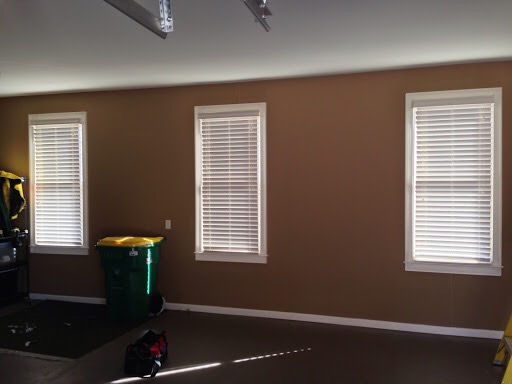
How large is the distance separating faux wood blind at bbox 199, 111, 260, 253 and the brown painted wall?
18 centimetres

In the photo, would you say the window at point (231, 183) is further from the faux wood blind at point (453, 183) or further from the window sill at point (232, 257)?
the faux wood blind at point (453, 183)

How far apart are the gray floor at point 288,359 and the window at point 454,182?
2.69 ft

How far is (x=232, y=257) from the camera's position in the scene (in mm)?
5086

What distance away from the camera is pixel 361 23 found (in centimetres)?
321

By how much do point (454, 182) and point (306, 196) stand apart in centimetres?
152

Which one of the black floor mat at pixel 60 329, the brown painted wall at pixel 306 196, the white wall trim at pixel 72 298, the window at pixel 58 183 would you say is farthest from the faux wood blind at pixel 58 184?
the black floor mat at pixel 60 329

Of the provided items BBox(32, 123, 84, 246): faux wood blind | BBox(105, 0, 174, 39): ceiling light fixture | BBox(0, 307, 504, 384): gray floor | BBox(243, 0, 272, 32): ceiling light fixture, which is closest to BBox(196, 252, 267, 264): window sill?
BBox(0, 307, 504, 384): gray floor

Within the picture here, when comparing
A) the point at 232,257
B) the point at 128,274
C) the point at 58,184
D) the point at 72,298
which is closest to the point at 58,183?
the point at 58,184

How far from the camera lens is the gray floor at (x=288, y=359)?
3.50 meters

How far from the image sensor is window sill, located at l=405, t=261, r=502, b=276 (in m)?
4.24

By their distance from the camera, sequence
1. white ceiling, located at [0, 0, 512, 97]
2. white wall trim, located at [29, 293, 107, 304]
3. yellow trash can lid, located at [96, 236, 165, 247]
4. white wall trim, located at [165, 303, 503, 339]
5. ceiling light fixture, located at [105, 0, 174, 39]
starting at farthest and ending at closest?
white wall trim, located at [29, 293, 107, 304]
yellow trash can lid, located at [96, 236, 165, 247]
white wall trim, located at [165, 303, 503, 339]
white ceiling, located at [0, 0, 512, 97]
ceiling light fixture, located at [105, 0, 174, 39]

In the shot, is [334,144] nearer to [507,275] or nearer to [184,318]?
[507,275]

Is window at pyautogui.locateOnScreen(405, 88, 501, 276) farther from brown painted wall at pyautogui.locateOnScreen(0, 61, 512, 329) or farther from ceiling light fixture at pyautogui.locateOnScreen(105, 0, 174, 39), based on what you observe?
ceiling light fixture at pyautogui.locateOnScreen(105, 0, 174, 39)

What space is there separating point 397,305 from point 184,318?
7.80 ft
